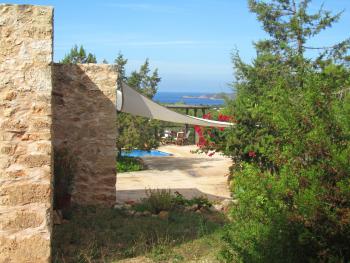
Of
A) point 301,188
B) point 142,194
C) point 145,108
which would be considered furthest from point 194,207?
point 301,188

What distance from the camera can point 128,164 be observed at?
1200 cm

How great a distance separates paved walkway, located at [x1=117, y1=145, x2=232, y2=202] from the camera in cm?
885

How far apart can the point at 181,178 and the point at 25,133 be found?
21.4 feet

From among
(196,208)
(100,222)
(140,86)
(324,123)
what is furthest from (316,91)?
(140,86)

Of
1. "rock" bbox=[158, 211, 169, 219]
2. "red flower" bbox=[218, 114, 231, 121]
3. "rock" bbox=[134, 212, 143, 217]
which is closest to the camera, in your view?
"rock" bbox=[158, 211, 169, 219]

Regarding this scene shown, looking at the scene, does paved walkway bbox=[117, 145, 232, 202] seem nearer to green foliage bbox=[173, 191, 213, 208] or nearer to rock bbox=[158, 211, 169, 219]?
green foliage bbox=[173, 191, 213, 208]

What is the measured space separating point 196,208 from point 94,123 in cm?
203

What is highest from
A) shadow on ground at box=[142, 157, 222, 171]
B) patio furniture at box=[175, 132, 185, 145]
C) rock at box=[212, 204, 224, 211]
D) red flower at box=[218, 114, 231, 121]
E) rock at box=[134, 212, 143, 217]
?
red flower at box=[218, 114, 231, 121]

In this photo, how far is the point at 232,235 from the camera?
395 cm

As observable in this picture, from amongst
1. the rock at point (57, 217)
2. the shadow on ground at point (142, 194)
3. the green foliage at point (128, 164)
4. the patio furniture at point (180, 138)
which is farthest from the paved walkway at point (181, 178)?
the patio furniture at point (180, 138)

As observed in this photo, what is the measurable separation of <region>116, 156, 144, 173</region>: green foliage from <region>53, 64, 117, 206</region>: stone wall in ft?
14.1

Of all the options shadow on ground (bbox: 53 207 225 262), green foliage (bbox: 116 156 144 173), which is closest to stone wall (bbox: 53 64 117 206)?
shadow on ground (bbox: 53 207 225 262)

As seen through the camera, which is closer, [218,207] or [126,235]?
[126,235]

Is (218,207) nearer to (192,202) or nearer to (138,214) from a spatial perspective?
(192,202)
